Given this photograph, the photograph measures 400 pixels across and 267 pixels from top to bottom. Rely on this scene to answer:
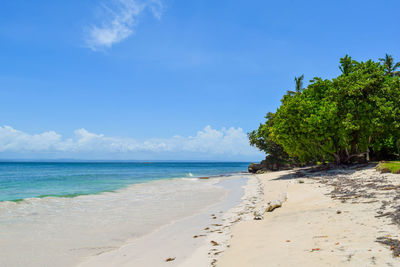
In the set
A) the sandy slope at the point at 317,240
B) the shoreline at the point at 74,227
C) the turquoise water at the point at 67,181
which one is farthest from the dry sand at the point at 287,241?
the turquoise water at the point at 67,181

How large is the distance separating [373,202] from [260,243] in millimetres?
5431

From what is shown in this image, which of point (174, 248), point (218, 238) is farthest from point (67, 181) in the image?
point (218, 238)

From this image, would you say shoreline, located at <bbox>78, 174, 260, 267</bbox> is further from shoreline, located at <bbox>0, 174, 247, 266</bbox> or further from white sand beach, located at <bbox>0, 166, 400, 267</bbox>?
shoreline, located at <bbox>0, 174, 247, 266</bbox>

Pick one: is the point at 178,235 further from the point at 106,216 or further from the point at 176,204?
the point at 176,204

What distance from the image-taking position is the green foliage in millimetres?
25531

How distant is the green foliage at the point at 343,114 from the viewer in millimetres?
25531

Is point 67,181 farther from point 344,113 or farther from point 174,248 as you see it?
point 344,113

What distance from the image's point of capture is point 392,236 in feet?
19.3

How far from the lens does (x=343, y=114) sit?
27.2 meters

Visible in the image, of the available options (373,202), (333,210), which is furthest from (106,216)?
(373,202)

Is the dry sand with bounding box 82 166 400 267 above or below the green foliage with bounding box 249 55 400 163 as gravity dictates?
below

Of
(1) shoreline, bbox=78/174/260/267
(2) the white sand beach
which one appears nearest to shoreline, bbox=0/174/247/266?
(2) the white sand beach

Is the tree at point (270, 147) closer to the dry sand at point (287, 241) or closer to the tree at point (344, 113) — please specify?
the tree at point (344, 113)

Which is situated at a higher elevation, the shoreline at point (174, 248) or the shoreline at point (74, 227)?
the shoreline at point (174, 248)
